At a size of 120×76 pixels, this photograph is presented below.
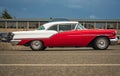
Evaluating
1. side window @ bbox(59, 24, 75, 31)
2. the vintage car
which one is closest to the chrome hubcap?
the vintage car

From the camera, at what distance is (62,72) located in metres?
7.33

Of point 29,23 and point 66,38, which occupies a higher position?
point 29,23

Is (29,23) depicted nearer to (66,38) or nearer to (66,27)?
(66,27)

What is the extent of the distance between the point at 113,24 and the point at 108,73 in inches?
3944

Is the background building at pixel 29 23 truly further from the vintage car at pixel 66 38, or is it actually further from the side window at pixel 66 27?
the vintage car at pixel 66 38

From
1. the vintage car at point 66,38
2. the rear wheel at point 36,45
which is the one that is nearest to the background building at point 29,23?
the vintage car at point 66,38

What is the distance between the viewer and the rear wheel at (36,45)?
17.9 m

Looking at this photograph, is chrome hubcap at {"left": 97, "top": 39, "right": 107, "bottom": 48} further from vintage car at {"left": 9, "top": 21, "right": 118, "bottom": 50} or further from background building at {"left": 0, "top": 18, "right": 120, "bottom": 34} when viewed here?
background building at {"left": 0, "top": 18, "right": 120, "bottom": 34}

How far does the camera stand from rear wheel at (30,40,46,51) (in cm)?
1789

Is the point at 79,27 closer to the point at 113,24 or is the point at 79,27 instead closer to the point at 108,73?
the point at 108,73

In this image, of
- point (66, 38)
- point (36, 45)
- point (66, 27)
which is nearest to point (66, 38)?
point (66, 38)

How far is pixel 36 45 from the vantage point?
59.1 feet

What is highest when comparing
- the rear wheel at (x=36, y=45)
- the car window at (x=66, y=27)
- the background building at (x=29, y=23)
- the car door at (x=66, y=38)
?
the background building at (x=29, y=23)

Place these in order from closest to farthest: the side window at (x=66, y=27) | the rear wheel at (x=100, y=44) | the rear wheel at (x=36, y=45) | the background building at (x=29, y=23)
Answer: the rear wheel at (x=36, y=45), the rear wheel at (x=100, y=44), the side window at (x=66, y=27), the background building at (x=29, y=23)
